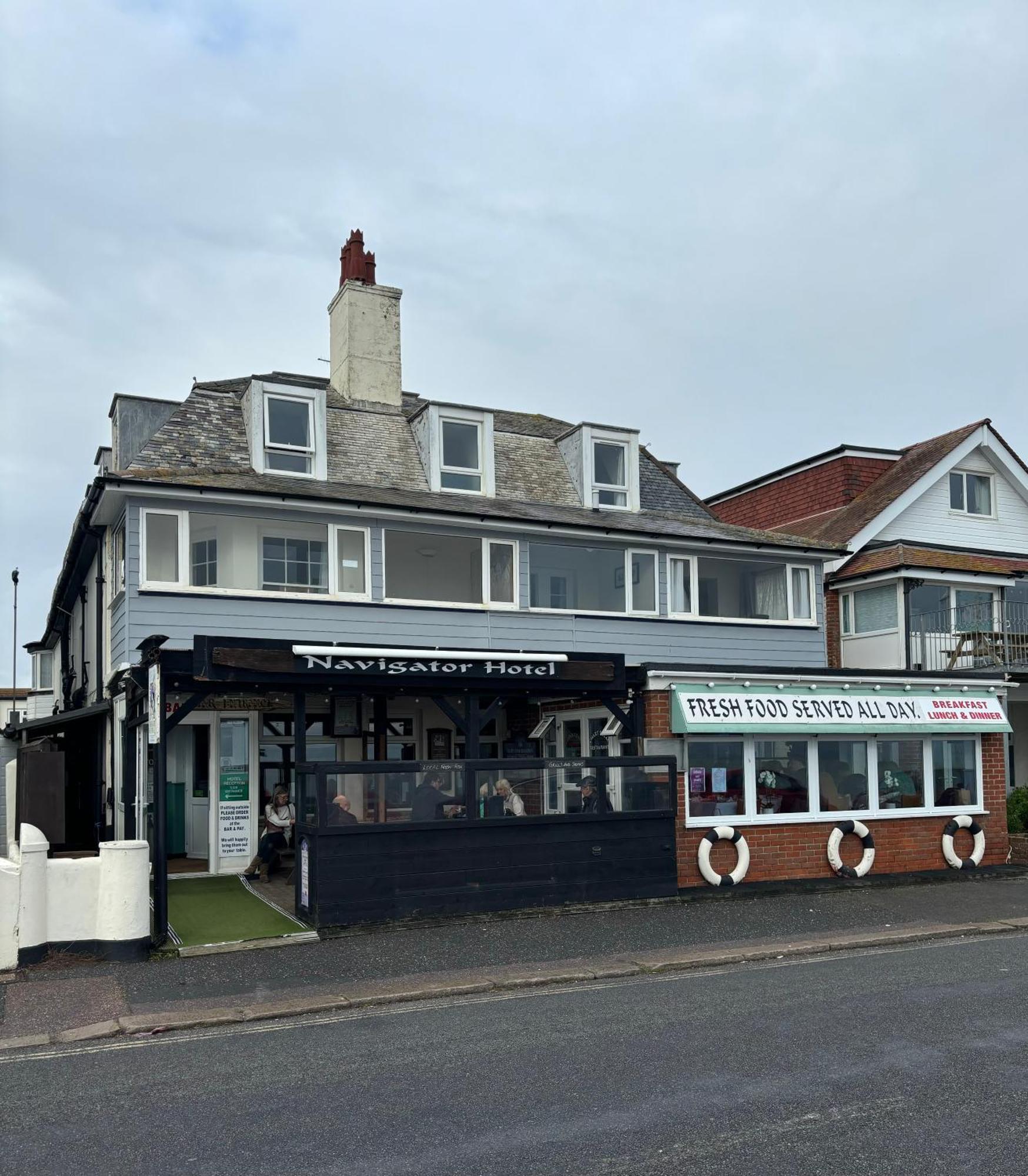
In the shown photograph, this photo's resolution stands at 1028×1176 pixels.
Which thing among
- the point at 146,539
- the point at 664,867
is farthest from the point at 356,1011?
the point at 146,539

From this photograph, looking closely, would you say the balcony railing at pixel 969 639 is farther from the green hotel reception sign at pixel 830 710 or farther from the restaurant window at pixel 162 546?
the restaurant window at pixel 162 546

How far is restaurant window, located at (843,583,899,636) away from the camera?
26.0 meters

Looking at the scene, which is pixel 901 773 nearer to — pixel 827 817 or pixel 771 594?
pixel 827 817

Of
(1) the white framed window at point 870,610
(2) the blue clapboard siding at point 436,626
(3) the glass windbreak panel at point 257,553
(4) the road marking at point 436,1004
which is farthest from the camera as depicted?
(1) the white framed window at point 870,610

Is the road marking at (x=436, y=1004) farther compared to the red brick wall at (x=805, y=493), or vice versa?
the red brick wall at (x=805, y=493)

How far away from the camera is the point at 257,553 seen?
61.0 ft

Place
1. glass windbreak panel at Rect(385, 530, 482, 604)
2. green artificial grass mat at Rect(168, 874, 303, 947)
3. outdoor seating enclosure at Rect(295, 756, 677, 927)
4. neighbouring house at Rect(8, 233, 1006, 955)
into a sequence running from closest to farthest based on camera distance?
green artificial grass mat at Rect(168, 874, 303, 947) < outdoor seating enclosure at Rect(295, 756, 677, 927) < neighbouring house at Rect(8, 233, 1006, 955) < glass windbreak panel at Rect(385, 530, 482, 604)

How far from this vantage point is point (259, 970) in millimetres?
12055

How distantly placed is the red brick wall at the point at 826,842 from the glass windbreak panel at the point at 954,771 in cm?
21

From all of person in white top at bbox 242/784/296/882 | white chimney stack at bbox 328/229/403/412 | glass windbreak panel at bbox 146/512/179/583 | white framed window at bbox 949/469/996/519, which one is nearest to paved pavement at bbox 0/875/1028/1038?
person in white top at bbox 242/784/296/882

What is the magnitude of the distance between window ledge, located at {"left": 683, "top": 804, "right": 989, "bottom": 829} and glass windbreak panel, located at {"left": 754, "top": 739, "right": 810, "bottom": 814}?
136 mm

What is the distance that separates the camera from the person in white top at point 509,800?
15094 millimetres

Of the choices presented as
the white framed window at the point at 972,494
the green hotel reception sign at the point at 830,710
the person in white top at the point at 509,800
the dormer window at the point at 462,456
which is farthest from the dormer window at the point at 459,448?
the white framed window at the point at 972,494

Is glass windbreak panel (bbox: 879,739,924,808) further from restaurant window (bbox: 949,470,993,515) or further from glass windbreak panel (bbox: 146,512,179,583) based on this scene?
restaurant window (bbox: 949,470,993,515)
